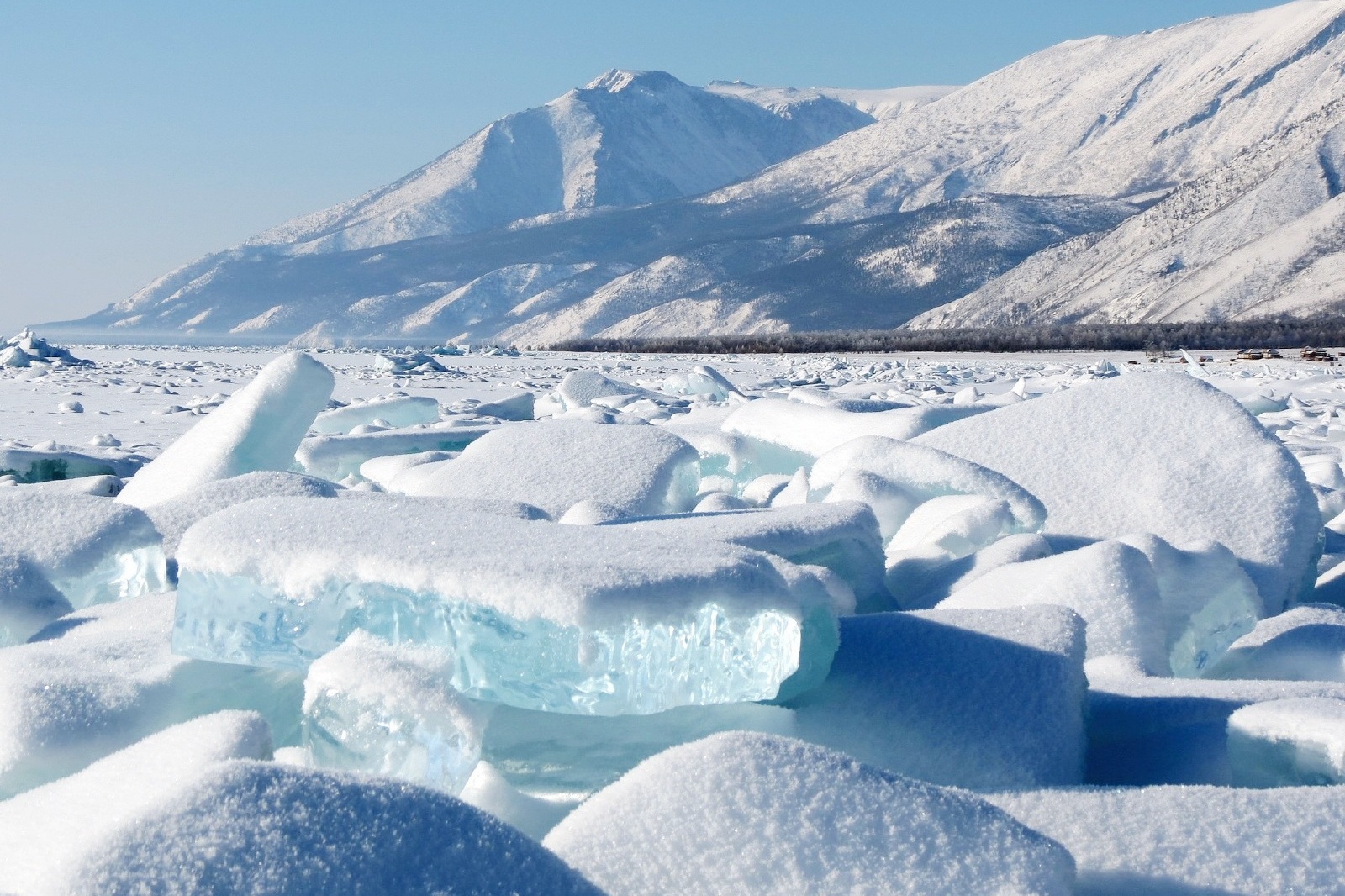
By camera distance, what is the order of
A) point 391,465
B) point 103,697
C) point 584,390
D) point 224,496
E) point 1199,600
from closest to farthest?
point 103,697, point 1199,600, point 224,496, point 391,465, point 584,390

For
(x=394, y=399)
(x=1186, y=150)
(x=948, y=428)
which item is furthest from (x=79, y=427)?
(x=1186, y=150)

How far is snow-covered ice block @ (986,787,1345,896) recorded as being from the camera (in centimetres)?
139

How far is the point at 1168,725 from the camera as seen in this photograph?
195cm

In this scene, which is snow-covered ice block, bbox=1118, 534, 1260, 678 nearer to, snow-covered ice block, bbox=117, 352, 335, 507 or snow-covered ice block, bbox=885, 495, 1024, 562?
snow-covered ice block, bbox=885, 495, 1024, 562

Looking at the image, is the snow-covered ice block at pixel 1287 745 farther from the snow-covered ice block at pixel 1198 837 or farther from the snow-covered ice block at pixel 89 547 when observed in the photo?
the snow-covered ice block at pixel 89 547

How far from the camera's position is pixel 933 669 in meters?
2.00

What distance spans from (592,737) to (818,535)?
79cm

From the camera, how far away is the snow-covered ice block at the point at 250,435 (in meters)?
4.00

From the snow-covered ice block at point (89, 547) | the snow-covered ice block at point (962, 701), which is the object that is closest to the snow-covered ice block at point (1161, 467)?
the snow-covered ice block at point (962, 701)

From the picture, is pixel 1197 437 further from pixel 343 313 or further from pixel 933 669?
pixel 343 313

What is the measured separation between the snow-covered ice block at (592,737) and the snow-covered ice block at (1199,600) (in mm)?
1205

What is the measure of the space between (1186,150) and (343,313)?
301ft

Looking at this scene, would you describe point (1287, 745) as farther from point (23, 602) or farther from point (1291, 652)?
point (23, 602)

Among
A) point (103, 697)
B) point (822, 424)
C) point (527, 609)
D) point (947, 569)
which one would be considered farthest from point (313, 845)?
point (822, 424)
